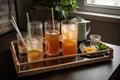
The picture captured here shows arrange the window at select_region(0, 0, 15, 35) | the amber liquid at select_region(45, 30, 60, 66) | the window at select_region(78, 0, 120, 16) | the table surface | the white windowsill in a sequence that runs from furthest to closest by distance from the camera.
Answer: the window at select_region(78, 0, 120, 16)
the white windowsill
the window at select_region(0, 0, 15, 35)
the amber liquid at select_region(45, 30, 60, 66)
the table surface

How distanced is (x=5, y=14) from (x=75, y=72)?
2.99 ft

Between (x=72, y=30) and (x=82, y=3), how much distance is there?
106 cm

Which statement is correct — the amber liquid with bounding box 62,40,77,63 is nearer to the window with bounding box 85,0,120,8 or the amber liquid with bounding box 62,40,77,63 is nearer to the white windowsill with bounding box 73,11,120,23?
the white windowsill with bounding box 73,11,120,23

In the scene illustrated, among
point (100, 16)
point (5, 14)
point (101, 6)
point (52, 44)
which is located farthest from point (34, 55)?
point (101, 6)

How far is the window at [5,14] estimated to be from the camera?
1592 mm

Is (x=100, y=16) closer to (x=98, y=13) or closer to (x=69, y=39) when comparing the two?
(x=98, y=13)

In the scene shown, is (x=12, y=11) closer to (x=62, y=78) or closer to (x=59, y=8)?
(x=59, y=8)

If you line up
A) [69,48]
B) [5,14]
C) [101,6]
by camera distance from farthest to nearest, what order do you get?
[101,6] < [5,14] < [69,48]

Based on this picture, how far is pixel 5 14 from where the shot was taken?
1.62 metres

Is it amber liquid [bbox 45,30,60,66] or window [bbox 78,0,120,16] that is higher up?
window [bbox 78,0,120,16]

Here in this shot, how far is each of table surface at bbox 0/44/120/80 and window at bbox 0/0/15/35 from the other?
587mm

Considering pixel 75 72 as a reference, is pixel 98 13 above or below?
above

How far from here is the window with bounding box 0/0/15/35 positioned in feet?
5.22

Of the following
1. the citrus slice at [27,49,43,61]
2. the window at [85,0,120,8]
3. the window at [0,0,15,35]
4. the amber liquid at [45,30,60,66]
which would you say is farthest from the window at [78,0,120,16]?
the citrus slice at [27,49,43,61]
